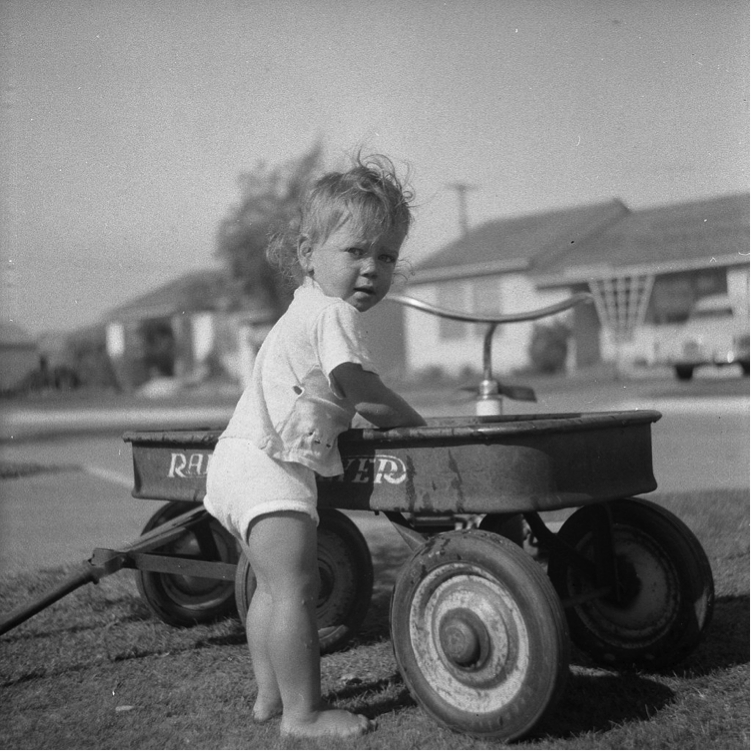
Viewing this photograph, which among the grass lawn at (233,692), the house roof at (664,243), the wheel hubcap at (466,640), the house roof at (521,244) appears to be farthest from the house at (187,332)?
the wheel hubcap at (466,640)

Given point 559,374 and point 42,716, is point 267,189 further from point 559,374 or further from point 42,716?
point 42,716

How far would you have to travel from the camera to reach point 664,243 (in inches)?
1001

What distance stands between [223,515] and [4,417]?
19.1 metres

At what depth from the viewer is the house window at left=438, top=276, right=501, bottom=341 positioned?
28.1 metres

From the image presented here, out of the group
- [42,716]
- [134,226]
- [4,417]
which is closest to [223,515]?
[42,716]

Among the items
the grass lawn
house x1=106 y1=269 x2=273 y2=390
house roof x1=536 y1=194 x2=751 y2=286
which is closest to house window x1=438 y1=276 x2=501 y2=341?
house roof x1=536 y1=194 x2=751 y2=286

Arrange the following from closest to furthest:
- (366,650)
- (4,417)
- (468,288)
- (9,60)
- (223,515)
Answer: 1. (223,515)
2. (366,650)
3. (9,60)
4. (4,417)
5. (468,288)

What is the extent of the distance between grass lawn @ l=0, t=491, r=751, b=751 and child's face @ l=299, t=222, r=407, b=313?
1.21m

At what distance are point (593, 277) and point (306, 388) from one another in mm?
23379

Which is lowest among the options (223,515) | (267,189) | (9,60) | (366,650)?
(366,650)

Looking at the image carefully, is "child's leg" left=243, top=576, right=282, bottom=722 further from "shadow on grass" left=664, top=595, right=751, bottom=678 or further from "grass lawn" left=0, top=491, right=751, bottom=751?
"shadow on grass" left=664, top=595, right=751, bottom=678

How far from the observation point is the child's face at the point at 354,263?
2.74 metres

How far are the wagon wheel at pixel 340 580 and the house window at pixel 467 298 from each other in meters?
24.4

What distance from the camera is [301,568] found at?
256 cm
